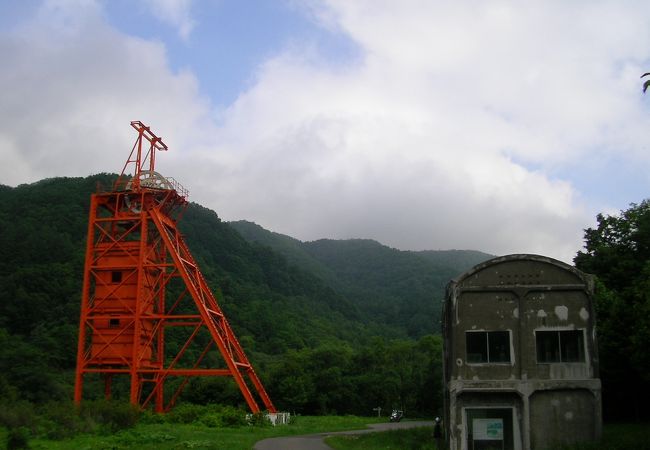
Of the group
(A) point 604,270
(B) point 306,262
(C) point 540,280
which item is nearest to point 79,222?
(A) point 604,270

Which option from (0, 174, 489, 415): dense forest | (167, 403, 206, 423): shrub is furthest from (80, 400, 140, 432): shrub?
(0, 174, 489, 415): dense forest

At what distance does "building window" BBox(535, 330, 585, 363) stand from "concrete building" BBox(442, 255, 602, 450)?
3 cm

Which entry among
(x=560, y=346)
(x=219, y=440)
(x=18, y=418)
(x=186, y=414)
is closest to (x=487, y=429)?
(x=560, y=346)

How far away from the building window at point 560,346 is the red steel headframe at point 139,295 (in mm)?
17373

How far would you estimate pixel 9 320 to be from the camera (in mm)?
63500

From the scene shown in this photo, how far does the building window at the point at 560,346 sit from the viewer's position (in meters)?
22.0

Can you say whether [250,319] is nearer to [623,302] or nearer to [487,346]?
[623,302]

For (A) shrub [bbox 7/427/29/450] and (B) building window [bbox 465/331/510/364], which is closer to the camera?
(A) shrub [bbox 7/427/29/450]

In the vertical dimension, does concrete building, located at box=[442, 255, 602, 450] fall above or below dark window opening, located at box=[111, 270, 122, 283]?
below

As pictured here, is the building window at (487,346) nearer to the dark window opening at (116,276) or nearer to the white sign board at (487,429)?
the white sign board at (487,429)

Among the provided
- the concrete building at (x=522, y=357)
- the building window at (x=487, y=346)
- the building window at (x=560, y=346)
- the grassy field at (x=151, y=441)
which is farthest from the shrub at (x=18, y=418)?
the building window at (x=560, y=346)

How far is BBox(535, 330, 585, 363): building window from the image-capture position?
2197cm

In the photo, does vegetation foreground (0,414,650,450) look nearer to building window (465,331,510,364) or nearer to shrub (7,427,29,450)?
shrub (7,427,29,450)

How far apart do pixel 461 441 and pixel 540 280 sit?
5796 millimetres
